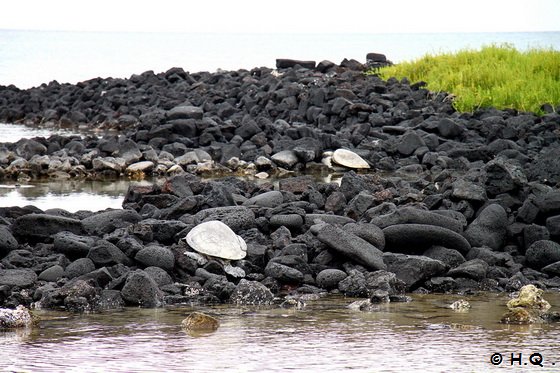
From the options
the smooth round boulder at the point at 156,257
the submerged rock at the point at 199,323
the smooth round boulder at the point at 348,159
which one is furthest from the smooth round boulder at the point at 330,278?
the smooth round boulder at the point at 348,159

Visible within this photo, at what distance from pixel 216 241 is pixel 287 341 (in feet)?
6.21

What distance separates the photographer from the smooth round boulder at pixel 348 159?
1402 cm

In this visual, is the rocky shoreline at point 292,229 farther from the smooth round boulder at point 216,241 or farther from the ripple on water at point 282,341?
the ripple on water at point 282,341

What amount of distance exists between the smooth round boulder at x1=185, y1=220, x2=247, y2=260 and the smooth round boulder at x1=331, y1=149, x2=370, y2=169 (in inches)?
274

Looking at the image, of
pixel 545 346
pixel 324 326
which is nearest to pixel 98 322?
pixel 324 326

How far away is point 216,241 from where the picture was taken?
7000 mm

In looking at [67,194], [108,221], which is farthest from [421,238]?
[67,194]

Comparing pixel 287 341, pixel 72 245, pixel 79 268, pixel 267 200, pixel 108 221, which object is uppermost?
pixel 267 200

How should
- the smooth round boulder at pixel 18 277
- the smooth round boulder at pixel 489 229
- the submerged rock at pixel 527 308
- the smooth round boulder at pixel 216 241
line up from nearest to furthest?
the submerged rock at pixel 527 308, the smooth round boulder at pixel 18 277, the smooth round boulder at pixel 216 241, the smooth round boulder at pixel 489 229

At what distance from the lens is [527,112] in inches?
616

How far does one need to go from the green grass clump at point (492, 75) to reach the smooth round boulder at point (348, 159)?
129 inches

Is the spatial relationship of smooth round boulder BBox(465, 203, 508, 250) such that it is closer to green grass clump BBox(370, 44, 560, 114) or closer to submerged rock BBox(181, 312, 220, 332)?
submerged rock BBox(181, 312, 220, 332)

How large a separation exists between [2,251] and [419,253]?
118 inches

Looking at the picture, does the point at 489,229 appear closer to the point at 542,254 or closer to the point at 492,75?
the point at 542,254
